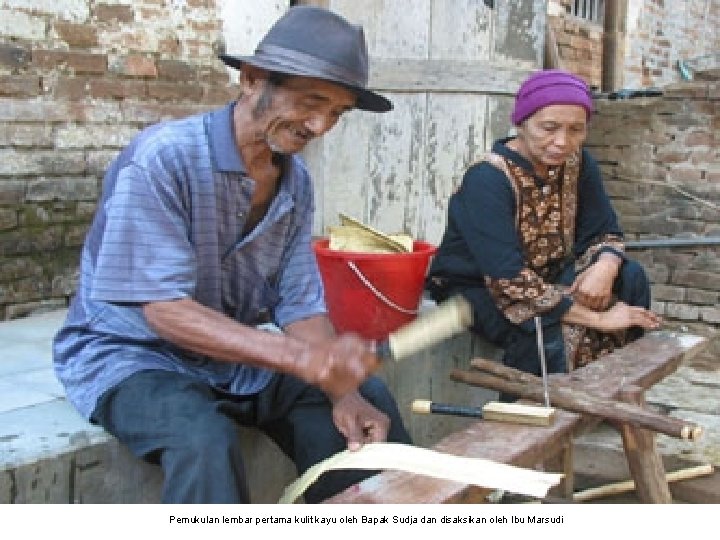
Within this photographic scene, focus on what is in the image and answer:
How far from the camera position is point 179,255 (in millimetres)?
2104

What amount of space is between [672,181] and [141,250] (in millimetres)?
5225

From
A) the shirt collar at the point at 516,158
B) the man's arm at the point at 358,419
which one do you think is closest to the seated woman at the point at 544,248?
the shirt collar at the point at 516,158

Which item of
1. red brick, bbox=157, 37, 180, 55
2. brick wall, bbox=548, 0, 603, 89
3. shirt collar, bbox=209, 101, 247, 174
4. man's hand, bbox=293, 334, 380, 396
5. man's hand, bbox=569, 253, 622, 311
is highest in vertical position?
brick wall, bbox=548, 0, 603, 89

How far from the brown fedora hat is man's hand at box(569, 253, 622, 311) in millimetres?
1533

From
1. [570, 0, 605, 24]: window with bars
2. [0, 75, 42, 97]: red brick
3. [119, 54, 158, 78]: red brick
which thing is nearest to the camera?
[0, 75, 42, 97]: red brick

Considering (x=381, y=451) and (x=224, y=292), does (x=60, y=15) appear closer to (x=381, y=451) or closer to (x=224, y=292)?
(x=224, y=292)

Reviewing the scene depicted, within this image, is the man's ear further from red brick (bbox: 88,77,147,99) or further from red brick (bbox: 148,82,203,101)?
red brick (bbox: 148,82,203,101)

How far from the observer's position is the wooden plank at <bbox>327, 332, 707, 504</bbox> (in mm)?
1858

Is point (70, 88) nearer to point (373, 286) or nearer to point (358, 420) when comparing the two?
point (373, 286)

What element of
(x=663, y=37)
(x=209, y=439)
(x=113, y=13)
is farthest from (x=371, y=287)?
(x=663, y=37)

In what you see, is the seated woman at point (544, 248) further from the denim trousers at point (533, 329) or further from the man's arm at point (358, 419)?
the man's arm at point (358, 419)

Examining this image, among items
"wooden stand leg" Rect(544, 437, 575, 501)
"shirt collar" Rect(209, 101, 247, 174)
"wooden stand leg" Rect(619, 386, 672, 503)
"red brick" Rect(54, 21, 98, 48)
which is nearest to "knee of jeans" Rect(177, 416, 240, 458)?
"shirt collar" Rect(209, 101, 247, 174)

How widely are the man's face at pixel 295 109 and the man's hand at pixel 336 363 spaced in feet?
1.63

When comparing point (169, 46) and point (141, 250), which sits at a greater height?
point (169, 46)
